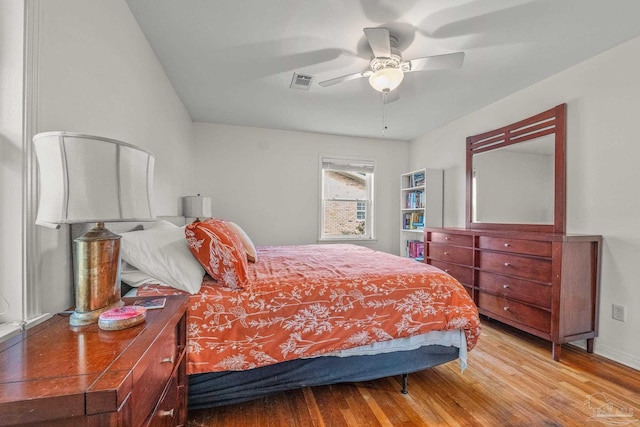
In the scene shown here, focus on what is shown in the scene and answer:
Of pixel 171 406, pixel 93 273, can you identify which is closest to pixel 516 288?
pixel 171 406

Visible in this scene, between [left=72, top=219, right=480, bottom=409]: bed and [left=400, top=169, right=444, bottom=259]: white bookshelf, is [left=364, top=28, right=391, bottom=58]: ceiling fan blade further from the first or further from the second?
[left=400, top=169, right=444, bottom=259]: white bookshelf

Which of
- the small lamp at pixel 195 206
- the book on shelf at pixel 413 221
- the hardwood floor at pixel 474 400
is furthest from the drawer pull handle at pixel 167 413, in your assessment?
the book on shelf at pixel 413 221

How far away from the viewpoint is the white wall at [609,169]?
211 centimetres

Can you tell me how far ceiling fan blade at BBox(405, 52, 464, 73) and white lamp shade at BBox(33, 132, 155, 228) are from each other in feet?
6.30

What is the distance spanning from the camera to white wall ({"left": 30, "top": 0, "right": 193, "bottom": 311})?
43.2 inches

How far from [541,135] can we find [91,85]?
358 centimetres

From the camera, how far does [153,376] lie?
0.85 m

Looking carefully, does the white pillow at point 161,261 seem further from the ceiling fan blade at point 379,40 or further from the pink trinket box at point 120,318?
the ceiling fan blade at point 379,40

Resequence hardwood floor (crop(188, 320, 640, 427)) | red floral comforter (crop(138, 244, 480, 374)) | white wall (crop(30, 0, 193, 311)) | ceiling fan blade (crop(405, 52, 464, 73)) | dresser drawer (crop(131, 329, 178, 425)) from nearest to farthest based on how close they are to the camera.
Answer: dresser drawer (crop(131, 329, 178, 425)) → white wall (crop(30, 0, 193, 311)) → red floral comforter (crop(138, 244, 480, 374)) → hardwood floor (crop(188, 320, 640, 427)) → ceiling fan blade (crop(405, 52, 464, 73))

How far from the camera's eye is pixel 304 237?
4.38 meters

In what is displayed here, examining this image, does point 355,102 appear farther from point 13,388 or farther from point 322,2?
point 13,388

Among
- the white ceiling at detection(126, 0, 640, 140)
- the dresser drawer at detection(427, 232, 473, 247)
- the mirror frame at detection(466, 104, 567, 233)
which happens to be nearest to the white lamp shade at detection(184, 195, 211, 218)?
the white ceiling at detection(126, 0, 640, 140)

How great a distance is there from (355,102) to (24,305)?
312cm

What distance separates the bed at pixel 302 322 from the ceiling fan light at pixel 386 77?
134cm
